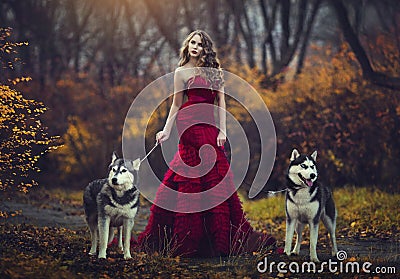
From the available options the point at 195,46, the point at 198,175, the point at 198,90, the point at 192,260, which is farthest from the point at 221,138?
the point at 192,260

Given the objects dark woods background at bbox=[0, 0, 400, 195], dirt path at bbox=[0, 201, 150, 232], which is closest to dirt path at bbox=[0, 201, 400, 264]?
dirt path at bbox=[0, 201, 150, 232]

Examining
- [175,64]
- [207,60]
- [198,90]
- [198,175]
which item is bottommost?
[198,175]

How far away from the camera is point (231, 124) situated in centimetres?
1355

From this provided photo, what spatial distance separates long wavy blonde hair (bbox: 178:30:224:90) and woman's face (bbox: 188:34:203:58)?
4 centimetres

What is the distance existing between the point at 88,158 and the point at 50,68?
3.68m

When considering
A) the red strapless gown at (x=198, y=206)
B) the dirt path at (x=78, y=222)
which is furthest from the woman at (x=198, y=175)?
the dirt path at (x=78, y=222)

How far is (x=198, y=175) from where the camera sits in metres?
6.68

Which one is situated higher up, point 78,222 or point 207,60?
point 207,60

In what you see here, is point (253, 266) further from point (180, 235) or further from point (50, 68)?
point (50, 68)

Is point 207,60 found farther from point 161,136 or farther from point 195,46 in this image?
point 161,136

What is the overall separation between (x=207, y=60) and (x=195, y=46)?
8.9 inches

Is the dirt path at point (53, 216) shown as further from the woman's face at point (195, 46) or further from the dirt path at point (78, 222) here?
the woman's face at point (195, 46)

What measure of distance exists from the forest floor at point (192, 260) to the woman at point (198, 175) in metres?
0.25

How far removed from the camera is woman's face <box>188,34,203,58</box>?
6.69 metres
